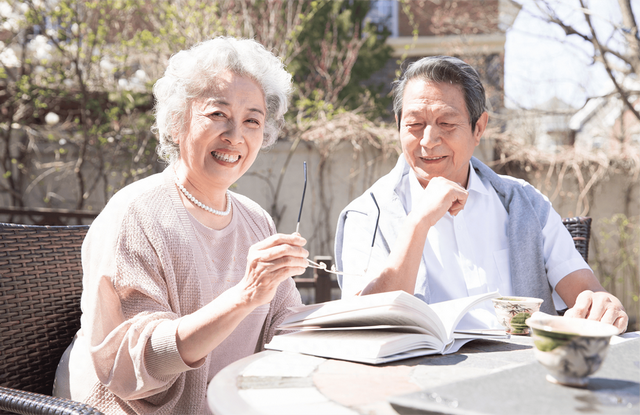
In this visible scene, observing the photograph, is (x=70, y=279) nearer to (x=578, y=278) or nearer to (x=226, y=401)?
(x=226, y=401)

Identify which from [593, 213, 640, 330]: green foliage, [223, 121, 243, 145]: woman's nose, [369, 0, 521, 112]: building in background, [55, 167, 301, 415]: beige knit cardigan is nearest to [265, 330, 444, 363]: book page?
[55, 167, 301, 415]: beige knit cardigan

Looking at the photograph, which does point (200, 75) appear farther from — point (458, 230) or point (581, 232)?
Result: point (581, 232)

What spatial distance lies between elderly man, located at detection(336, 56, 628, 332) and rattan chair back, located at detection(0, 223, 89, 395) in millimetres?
1035

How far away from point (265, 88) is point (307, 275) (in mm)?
2235

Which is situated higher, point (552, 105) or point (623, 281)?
point (552, 105)

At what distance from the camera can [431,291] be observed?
2129 mm

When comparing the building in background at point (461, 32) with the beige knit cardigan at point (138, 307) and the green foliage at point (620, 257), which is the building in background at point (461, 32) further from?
the beige knit cardigan at point (138, 307)

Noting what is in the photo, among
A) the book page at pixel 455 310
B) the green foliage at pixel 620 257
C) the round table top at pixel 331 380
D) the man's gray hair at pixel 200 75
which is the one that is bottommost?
the green foliage at pixel 620 257

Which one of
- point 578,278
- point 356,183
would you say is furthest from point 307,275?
point 578,278

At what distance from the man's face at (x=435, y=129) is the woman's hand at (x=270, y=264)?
40.9 inches

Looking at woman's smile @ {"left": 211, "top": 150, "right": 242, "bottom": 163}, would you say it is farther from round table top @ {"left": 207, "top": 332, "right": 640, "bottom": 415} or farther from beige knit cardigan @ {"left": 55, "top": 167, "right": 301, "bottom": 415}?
round table top @ {"left": 207, "top": 332, "right": 640, "bottom": 415}

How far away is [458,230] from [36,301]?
5.35 ft

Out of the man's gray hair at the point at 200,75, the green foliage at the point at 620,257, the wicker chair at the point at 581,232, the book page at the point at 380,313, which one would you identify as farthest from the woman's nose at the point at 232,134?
the green foliage at the point at 620,257

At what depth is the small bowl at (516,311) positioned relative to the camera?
Result: 158 centimetres
